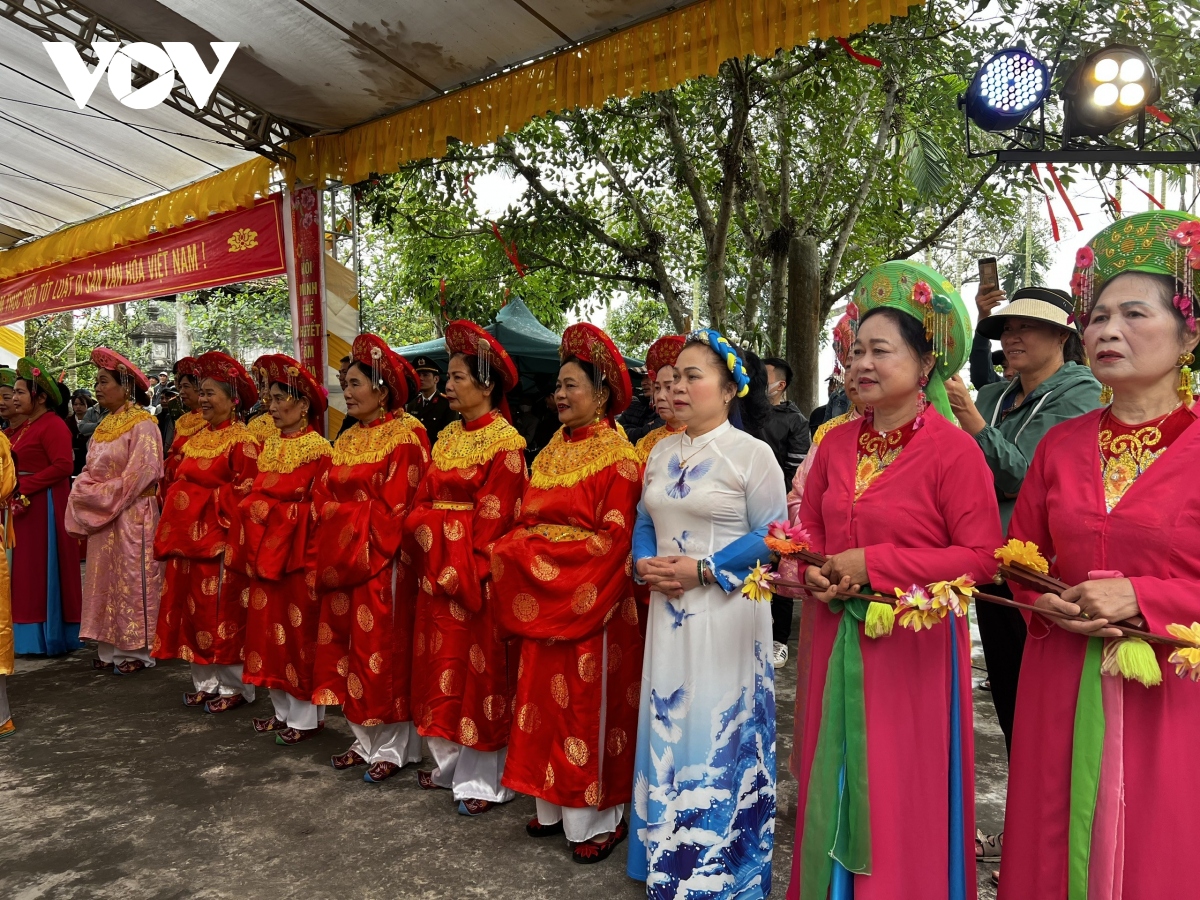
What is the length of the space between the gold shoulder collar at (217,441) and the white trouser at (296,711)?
1.33m

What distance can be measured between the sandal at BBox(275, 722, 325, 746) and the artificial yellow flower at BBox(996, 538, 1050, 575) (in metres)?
3.36

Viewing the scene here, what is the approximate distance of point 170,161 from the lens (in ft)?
24.0

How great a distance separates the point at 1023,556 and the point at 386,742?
2914 millimetres

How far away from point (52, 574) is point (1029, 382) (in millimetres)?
5789

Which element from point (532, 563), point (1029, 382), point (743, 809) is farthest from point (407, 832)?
point (1029, 382)

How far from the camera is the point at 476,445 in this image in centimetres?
360

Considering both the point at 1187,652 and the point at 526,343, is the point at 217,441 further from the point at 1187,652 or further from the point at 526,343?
the point at 1187,652

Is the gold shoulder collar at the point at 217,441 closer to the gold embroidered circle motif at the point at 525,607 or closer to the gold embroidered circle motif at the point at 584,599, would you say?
the gold embroidered circle motif at the point at 525,607

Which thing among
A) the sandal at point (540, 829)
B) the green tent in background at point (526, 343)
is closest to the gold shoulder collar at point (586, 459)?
the sandal at point (540, 829)

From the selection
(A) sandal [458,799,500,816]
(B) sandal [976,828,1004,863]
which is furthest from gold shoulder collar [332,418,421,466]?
(B) sandal [976,828,1004,863]

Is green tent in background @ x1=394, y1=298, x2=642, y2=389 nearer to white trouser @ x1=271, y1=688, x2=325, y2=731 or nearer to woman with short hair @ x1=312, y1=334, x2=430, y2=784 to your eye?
woman with short hair @ x1=312, y1=334, x2=430, y2=784

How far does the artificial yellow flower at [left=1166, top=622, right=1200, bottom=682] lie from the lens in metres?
1.53

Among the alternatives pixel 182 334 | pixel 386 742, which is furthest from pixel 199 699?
pixel 182 334

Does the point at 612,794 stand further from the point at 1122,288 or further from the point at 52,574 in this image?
the point at 52,574
